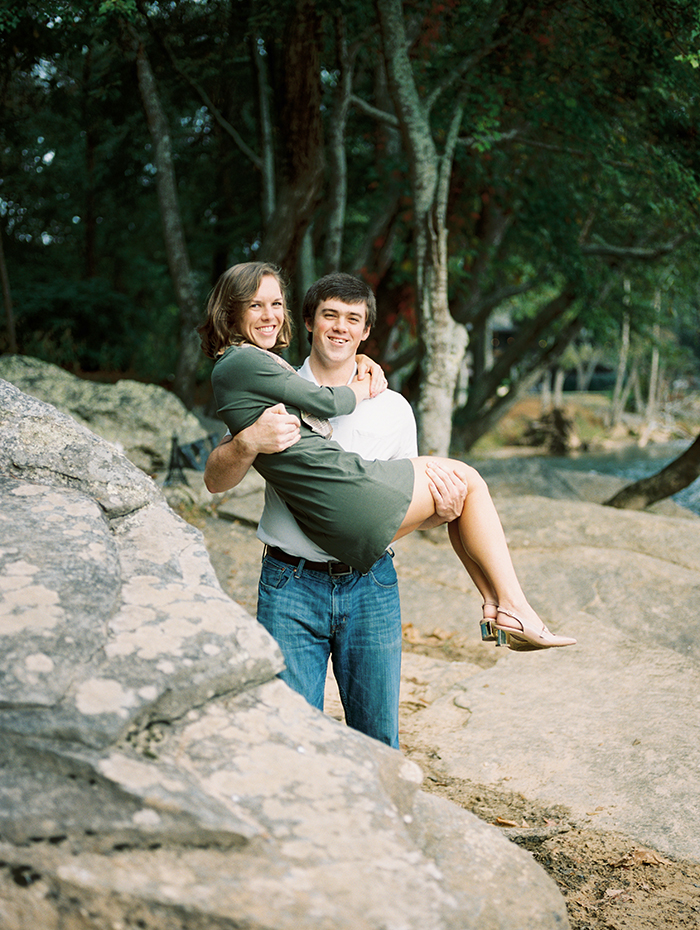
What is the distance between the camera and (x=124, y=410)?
27.5 ft

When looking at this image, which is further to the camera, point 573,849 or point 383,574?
point 573,849

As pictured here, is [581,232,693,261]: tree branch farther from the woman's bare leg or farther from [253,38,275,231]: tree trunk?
the woman's bare leg

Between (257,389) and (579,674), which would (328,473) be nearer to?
(257,389)

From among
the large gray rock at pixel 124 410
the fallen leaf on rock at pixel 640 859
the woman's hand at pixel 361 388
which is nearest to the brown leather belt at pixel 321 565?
the woman's hand at pixel 361 388

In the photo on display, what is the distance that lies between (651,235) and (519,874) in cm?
1184

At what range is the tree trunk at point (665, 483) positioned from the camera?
823 cm

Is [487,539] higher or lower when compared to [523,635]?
higher

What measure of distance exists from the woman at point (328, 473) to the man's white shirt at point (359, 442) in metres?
0.05

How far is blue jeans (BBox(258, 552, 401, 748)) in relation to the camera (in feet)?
8.32

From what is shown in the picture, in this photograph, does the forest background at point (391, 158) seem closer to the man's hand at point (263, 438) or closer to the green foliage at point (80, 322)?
the green foliage at point (80, 322)

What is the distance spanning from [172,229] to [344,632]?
7.41 meters

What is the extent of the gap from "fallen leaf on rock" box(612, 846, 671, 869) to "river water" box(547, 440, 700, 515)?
10.4 m

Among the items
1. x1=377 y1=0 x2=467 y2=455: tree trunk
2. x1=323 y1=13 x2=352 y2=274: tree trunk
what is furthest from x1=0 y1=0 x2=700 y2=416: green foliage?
x1=377 y1=0 x2=467 y2=455: tree trunk

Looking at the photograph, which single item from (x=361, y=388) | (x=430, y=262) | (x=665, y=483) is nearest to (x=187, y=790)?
(x=361, y=388)
